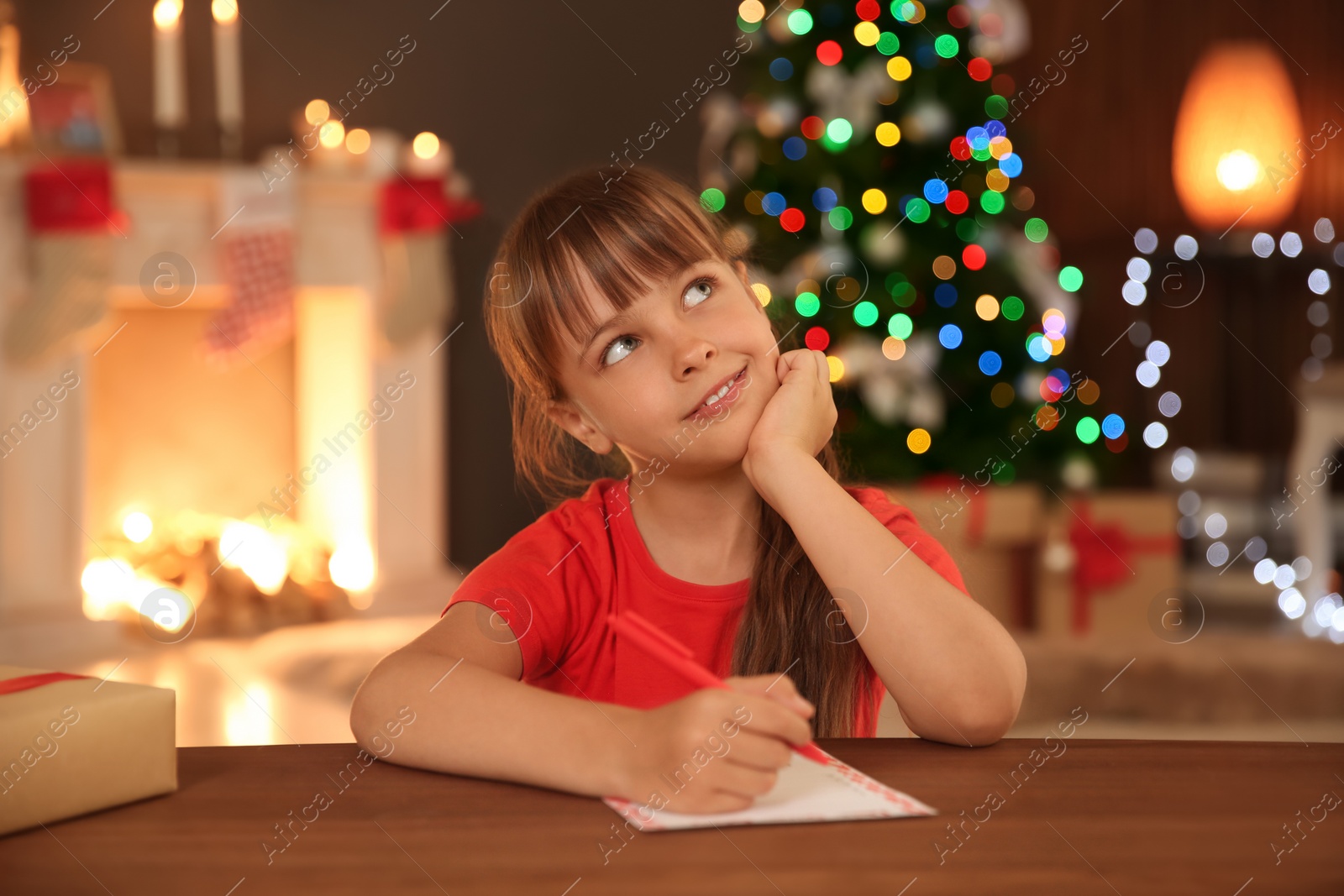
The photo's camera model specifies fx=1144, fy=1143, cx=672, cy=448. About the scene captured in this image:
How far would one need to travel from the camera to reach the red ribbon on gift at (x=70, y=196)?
3.02 meters

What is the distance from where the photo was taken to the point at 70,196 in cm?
304

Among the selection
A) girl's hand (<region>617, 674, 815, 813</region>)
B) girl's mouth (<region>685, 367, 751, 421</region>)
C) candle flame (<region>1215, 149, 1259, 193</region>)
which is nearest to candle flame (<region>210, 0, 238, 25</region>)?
girl's mouth (<region>685, 367, 751, 421</region>)

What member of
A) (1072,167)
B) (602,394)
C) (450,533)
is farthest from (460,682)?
(1072,167)

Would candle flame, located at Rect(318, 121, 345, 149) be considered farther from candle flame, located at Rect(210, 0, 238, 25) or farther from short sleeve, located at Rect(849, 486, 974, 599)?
short sleeve, located at Rect(849, 486, 974, 599)

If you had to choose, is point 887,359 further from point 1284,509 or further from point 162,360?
point 162,360

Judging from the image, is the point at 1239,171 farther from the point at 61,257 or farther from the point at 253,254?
the point at 61,257

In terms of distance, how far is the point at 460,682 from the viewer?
2.19 feet

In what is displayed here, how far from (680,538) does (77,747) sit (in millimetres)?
568

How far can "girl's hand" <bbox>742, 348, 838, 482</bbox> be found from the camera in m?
0.85

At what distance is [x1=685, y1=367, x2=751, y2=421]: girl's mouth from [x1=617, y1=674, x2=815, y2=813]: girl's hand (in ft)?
1.29

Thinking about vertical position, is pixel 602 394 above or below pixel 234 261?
below

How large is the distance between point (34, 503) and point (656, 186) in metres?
2.72

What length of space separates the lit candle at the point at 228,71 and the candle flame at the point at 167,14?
0.13 m

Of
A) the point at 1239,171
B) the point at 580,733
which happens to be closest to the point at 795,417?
the point at 580,733
